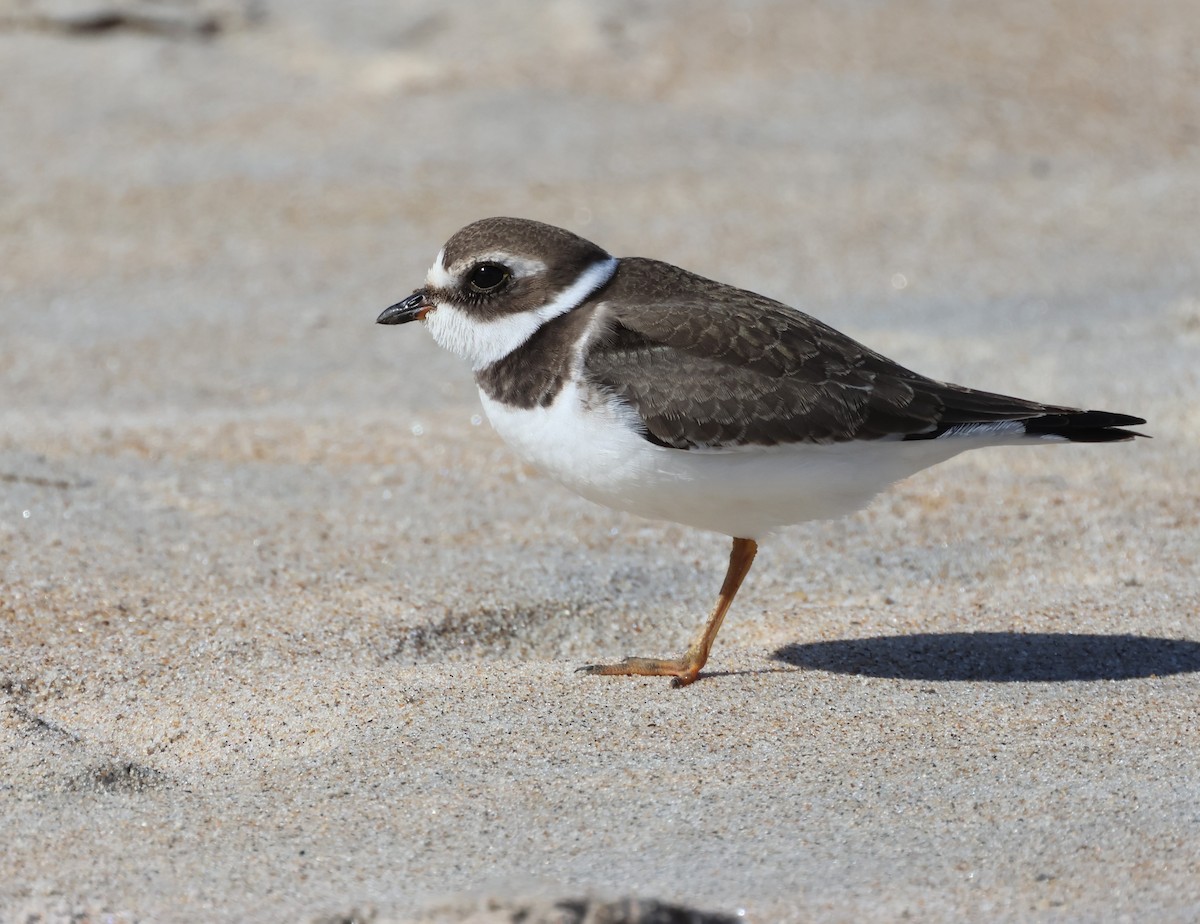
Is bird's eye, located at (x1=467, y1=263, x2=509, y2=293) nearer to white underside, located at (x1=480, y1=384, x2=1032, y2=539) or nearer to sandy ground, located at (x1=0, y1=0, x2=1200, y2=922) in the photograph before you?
white underside, located at (x1=480, y1=384, x2=1032, y2=539)

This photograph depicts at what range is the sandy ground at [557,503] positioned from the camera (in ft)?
11.4

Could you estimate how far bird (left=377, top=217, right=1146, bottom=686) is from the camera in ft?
13.9

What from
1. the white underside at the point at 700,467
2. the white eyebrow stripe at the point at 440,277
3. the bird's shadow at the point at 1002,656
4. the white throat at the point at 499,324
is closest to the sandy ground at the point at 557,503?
the bird's shadow at the point at 1002,656

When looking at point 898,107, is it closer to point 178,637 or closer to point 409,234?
point 409,234

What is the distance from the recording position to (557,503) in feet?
20.1

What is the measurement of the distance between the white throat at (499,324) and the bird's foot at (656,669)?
996 mm

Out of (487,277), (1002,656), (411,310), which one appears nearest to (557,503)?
→ (411,310)

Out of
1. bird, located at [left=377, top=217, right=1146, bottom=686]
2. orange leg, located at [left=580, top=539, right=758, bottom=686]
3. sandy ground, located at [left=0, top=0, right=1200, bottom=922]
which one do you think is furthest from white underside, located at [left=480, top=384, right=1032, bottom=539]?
sandy ground, located at [left=0, top=0, right=1200, bottom=922]

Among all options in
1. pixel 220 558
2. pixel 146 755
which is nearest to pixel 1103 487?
pixel 220 558

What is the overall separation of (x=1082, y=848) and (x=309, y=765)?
1.93m

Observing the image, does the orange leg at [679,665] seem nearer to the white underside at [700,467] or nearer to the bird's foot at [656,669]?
the bird's foot at [656,669]

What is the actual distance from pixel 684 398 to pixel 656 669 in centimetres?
87

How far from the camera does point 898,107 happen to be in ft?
34.5

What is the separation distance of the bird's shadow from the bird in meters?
0.45
